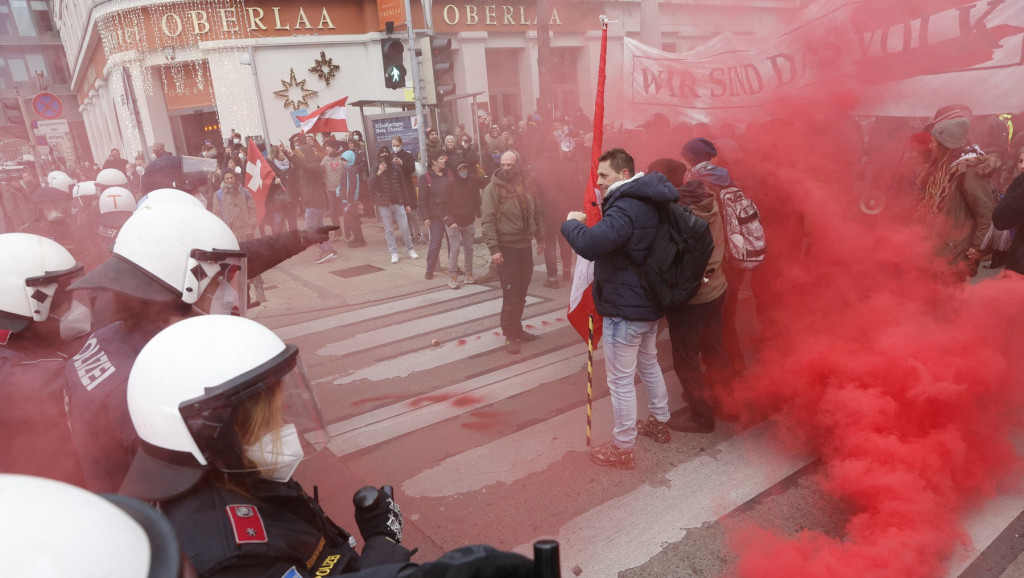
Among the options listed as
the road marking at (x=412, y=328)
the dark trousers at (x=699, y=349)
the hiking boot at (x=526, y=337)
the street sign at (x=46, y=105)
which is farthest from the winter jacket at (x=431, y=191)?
the street sign at (x=46, y=105)

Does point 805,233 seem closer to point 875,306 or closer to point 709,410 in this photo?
point 875,306

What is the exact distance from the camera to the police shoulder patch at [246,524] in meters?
1.45

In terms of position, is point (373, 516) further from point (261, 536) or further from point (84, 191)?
point (84, 191)

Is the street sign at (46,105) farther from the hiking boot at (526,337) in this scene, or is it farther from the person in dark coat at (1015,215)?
the person in dark coat at (1015,215)

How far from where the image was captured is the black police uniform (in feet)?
4.64

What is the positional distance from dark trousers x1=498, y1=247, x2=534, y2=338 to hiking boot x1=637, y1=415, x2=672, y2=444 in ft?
7.22

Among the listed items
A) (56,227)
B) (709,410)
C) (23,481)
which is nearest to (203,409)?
(23,481)

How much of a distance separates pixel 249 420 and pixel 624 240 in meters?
2.36

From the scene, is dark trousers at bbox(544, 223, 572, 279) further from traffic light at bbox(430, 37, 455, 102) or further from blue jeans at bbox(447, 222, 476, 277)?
traffic light at bbox(430, 37, 455, 102)

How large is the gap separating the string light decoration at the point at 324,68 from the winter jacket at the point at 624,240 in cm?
1864

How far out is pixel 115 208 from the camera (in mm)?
5352

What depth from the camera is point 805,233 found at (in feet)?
16.1

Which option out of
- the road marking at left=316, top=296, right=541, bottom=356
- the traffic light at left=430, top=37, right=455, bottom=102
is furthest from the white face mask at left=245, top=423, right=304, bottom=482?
the traffic light at left=430, top=37, right=455, bottom=102

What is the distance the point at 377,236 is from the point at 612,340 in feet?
33.3
